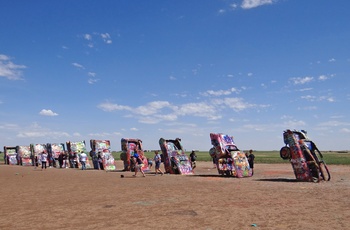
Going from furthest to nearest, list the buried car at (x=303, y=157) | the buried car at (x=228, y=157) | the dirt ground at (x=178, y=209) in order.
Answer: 1. the buried car at (x=228, y=157)
2. the buried car at (x=303, y=157)
3. the dirt ground at (x=178, y=209)

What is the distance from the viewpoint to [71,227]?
8.05 meters

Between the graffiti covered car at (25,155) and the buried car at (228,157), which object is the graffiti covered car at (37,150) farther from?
the buried car at (228,157)

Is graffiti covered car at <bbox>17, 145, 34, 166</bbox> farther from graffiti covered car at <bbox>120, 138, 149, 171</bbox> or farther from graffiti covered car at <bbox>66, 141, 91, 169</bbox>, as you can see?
graffiti covered car at <bbox>120, 138, 149, 171</bbox>

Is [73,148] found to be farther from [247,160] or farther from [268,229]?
[268,229]

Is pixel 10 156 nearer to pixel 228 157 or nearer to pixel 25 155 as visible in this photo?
pixel 25 155

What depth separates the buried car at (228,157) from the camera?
Result: 2212 centimetres

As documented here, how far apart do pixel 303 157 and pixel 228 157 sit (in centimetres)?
546

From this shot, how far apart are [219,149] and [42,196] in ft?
41.9

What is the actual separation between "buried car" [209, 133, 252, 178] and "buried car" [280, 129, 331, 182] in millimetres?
3546

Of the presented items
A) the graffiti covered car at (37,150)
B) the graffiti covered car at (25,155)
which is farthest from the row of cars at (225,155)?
the graffiti covered car at (25,155)

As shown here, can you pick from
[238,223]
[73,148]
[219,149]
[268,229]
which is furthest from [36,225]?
[73,148]

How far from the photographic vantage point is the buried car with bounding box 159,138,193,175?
25.2m

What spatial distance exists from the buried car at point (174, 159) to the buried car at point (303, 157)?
27.2ft

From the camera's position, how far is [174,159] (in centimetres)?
2541
